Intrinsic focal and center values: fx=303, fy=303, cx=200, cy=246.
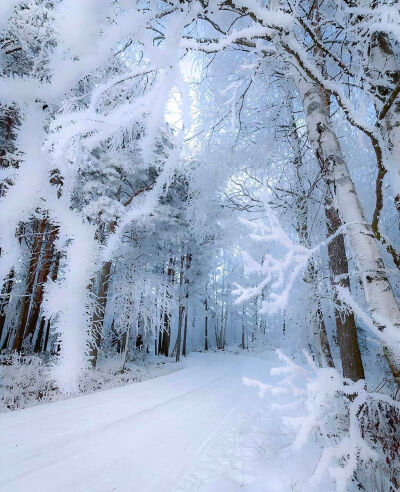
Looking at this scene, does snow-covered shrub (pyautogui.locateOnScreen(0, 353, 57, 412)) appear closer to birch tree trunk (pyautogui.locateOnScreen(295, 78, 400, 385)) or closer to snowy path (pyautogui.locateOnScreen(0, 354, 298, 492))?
snowy path (pyautogui.locateOnScreen(0, 354, 298, 492))

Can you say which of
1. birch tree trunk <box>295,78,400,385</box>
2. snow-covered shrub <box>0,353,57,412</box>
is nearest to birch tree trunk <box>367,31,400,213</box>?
birch tree trunk <box>295,78,400,385</box>

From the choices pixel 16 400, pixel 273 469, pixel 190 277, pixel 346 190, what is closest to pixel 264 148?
pixel 346 190

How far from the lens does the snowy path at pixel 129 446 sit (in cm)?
306

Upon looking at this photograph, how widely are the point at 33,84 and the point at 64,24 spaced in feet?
0.72

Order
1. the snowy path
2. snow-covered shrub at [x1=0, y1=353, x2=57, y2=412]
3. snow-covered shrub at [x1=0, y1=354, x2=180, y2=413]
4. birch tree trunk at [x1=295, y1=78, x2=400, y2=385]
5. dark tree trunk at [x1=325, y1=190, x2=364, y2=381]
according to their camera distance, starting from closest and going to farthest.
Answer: birch tree trunk at [x1=295, y1=78, x2=400, y2=385] < the snowy path < dark tree trunk at [x1=325, y1=190, x2=364, y2=381] < snow-covered shrub at [x1=0, y1=353, x2=57, y2=412] < snow-covered shrub at [x1=0, y1=354, x2=180, y2=413]

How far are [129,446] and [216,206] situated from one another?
4.06 m

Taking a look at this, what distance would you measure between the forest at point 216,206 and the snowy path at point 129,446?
3 cm

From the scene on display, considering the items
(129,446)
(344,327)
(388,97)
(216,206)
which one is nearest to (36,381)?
(129,446)

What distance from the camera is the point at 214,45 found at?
1696mm

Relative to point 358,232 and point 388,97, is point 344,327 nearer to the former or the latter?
point 358,232

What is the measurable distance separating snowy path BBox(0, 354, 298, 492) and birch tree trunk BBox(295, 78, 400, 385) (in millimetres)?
2518

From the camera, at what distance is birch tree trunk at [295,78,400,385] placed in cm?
175

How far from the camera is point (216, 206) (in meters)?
5.84

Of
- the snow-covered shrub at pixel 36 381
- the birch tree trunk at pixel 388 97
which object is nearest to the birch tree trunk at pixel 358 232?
the birch tree trunk at pixel 388 97
